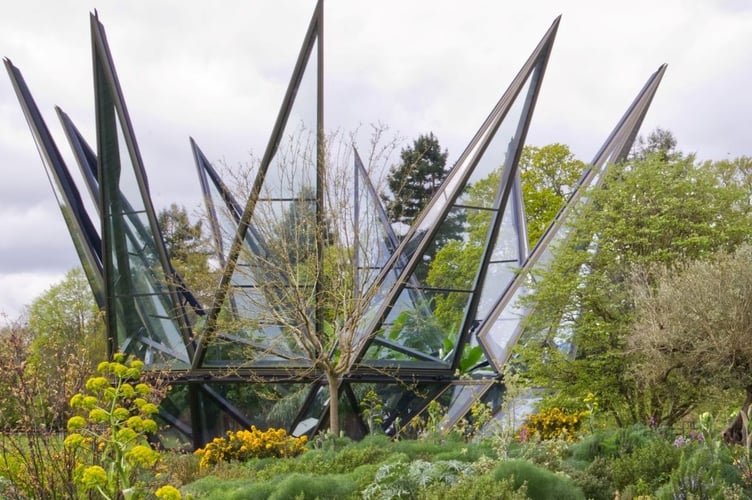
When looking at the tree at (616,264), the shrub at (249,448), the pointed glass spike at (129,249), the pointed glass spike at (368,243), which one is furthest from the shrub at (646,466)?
the pointed glass spike at (129,249)

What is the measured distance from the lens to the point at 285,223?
14258 mm

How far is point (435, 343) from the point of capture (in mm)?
15703

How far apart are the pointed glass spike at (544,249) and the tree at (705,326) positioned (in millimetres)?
4017

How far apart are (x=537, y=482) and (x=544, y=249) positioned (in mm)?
10254

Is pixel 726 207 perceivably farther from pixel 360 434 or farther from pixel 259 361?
pixel 259 361

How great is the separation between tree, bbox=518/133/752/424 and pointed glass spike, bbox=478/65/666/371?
53 cm

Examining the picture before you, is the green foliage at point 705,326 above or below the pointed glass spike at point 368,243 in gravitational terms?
below

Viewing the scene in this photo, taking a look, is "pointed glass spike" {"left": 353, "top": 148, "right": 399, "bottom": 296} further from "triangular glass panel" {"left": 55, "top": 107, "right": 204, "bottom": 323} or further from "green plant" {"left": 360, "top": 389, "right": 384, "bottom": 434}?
"triangular glass panel" {"left": 55, "top": 107, "right": 204, "bottom": 323}

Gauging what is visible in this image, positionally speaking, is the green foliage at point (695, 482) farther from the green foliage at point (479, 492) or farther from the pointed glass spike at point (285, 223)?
the pointed glass spike at point (285, 223)

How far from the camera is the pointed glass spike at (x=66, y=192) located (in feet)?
51.7

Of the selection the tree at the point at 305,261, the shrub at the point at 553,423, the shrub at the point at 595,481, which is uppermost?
the tree at the point at 305,261

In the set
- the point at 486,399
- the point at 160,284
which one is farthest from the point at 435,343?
the point at 160,284

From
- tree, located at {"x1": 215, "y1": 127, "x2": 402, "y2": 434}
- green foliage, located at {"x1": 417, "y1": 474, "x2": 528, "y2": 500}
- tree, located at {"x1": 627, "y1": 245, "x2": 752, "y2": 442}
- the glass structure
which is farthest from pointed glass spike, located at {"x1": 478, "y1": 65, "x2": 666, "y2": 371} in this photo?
Answer: green foliage, located at {"x1": 417, "y1": 474, "x2": 528, "y2": 500}

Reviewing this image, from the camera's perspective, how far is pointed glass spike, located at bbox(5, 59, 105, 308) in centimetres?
1577
